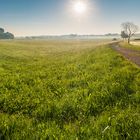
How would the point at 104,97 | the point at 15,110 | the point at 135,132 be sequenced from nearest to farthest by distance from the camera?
the point at 135,132 → the point at 15,110 → the point at 104,97

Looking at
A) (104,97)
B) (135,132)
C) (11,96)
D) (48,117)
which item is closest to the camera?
(135,132)

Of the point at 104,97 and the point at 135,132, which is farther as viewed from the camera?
the point at 104,97

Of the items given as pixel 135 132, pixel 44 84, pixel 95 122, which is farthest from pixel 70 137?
pixel 44 84

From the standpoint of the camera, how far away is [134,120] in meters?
8.47

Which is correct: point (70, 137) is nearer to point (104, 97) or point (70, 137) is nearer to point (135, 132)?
point (135, 132)

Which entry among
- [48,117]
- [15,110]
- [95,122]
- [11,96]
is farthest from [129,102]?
[11,96]

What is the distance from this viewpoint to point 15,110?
10.8m

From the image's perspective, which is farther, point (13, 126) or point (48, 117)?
point (48, 117)

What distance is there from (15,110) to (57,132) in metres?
3.41

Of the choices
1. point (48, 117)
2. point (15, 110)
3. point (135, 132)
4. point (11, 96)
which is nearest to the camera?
point (135, 132)

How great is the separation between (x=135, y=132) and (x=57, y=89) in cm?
676

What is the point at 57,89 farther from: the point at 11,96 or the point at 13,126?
the point at 13,126

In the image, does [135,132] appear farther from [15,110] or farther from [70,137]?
[15,110]

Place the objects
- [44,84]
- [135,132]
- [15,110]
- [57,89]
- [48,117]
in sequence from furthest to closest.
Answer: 1. [44,84]
2. [57,89]
3. [15,110]
4. [48,117]
5. [135,132]
